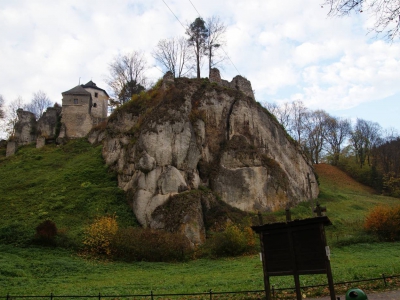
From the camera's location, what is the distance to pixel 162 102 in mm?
36781

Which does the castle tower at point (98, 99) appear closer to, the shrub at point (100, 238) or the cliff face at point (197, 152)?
the cliff face at point (197, 152)

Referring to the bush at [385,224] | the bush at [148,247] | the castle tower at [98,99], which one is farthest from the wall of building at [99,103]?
the bush at [385,224]

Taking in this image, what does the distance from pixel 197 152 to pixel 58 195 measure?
45.2 feet

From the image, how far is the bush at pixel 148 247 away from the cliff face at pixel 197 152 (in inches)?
97.1

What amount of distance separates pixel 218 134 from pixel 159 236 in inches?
585

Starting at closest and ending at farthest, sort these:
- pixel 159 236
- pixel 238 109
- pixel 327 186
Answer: pixel 159 236 < pixel 238 109 < pixel 327 186

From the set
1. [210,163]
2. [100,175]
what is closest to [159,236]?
[210,163]

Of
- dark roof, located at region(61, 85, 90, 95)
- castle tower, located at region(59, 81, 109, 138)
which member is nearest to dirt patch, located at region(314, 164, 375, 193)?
castle tower, located at region(59, 81, 109, 138)

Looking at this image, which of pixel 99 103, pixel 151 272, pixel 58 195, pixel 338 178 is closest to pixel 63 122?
pixel 99 103

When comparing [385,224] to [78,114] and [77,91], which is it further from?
[77,91]

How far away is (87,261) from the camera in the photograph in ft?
77.0

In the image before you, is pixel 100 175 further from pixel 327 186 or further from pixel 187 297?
pixel 327 186

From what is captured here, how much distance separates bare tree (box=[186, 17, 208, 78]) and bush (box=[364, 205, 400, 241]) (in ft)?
99.0

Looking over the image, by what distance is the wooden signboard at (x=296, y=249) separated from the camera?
10.4 m
